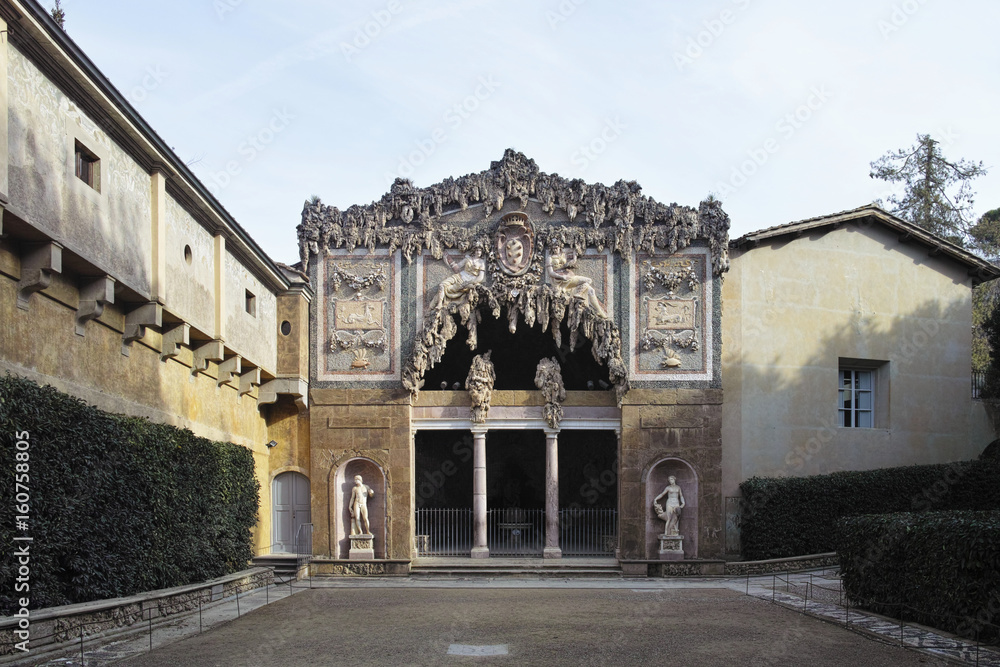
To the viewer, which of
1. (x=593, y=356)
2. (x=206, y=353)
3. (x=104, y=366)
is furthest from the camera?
(x=593, y=356)

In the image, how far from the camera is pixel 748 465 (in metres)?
27.0

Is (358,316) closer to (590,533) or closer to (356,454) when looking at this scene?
(356,454)

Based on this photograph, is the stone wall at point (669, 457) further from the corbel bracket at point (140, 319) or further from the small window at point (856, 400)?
the corbel bracket at point (140, 319)

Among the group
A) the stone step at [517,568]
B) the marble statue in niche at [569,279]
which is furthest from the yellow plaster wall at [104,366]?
the marble statue in niche at [569,279]

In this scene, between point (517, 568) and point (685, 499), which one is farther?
point (685, 499)

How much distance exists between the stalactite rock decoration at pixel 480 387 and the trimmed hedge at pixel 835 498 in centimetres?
707

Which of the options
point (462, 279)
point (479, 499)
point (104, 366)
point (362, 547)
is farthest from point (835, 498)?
point (104, 366)

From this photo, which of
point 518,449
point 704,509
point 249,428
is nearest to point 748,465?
point 704,509

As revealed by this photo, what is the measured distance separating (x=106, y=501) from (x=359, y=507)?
1119cm

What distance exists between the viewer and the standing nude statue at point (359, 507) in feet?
84.9

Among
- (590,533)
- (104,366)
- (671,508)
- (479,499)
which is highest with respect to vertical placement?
(104,366)

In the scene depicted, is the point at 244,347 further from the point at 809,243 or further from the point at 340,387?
the point at 809,243

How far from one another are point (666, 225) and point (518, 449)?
9876 mm

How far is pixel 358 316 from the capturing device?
1053 inches
